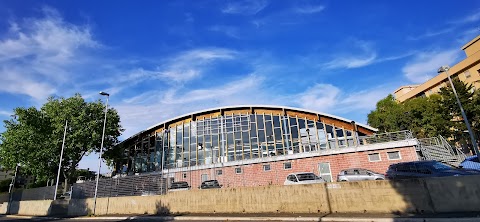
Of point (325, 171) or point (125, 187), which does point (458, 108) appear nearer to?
point (325, 171)

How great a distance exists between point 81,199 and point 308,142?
26.4 metres

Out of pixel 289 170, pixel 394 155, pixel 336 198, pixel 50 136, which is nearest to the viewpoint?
pixel 336 198

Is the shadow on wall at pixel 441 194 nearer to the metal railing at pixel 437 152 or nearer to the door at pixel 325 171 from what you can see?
the metal railing at pixel 437 152

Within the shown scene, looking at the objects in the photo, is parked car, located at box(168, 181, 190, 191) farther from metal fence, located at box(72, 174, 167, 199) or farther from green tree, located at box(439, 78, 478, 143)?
green tree, located at box(439, 78, 478, 143)

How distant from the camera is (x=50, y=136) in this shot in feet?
120

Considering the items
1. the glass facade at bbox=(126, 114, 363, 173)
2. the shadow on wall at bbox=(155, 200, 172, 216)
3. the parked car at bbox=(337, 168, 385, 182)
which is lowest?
the shadow on wall at bbox=(155, 200, 172, 216)

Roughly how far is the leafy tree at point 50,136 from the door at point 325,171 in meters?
29.6

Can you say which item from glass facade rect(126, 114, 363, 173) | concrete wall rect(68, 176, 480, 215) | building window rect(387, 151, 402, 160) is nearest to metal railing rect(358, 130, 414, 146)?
building window rect(387, 151, 402, 160)

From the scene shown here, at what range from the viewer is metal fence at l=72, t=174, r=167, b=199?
18.9m

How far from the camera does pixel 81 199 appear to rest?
22.6 m

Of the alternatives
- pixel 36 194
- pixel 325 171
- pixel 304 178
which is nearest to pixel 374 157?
pixel 325 171

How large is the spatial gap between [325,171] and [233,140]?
15.8m

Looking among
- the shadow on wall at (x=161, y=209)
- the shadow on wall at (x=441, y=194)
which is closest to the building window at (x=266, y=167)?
the shadow on wall at (x=161, y=209)

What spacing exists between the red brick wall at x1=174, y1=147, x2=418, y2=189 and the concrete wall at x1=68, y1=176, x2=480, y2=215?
1235cm
